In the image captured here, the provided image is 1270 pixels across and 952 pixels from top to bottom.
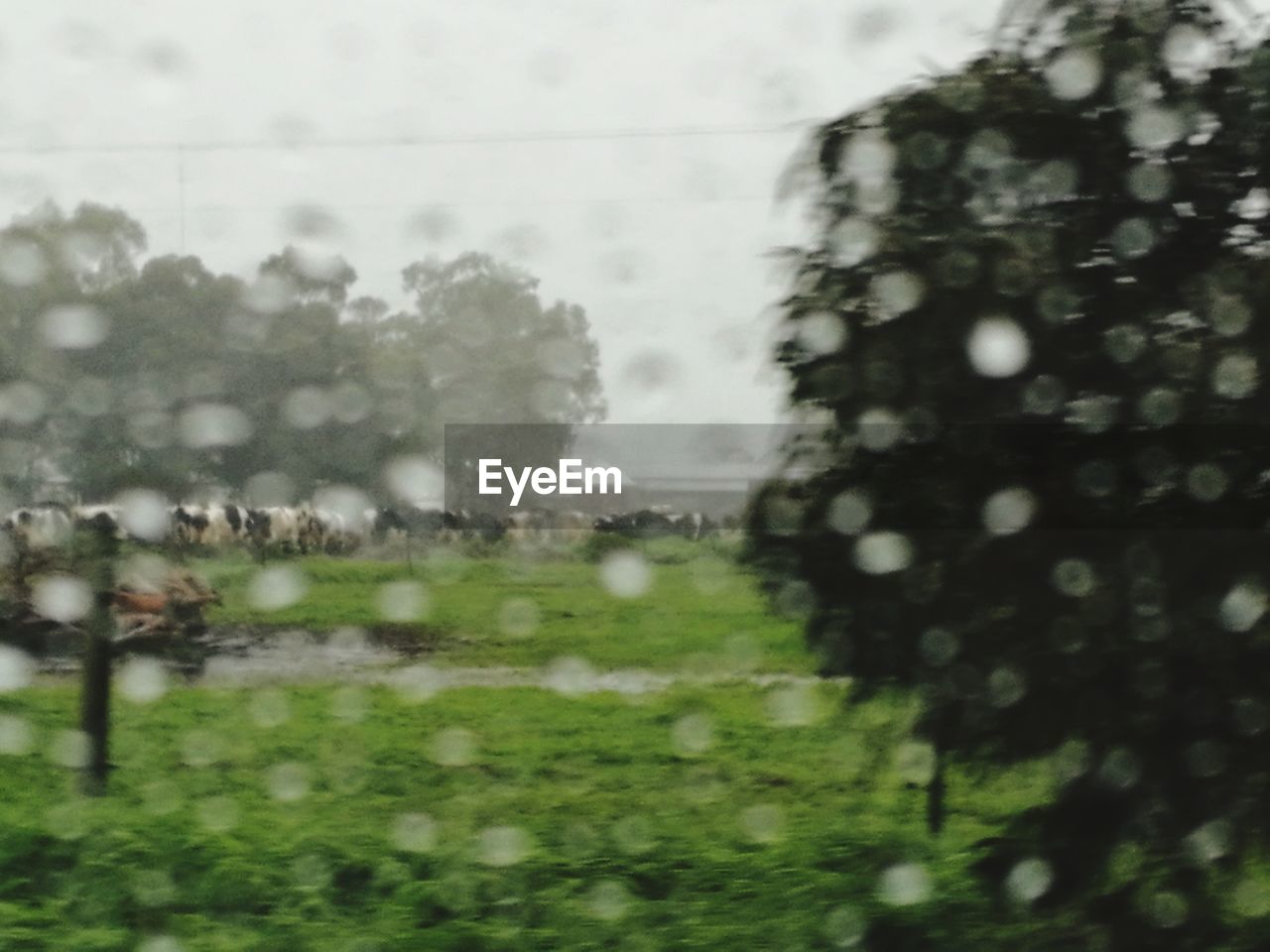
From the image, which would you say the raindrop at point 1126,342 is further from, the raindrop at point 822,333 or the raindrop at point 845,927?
the raindrop at point 845,927

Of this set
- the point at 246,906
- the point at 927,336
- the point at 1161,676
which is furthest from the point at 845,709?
the point at 246,906

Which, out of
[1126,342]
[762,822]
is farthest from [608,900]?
[1126,342]

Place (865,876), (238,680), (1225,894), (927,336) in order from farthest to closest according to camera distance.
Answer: (238,680)
(865,876)
(1225,894)
(927,336)

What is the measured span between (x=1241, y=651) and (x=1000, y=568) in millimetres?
412

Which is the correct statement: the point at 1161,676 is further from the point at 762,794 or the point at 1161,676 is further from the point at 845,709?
the point at 762,794

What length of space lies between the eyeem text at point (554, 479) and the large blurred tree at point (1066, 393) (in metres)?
0.54

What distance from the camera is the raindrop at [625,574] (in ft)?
8.10

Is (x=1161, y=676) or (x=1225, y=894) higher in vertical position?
(x=1161, y=676)

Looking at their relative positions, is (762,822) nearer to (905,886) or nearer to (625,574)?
(905,886)

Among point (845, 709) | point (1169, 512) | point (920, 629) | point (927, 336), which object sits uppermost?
point (927, 336)

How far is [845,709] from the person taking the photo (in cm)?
220

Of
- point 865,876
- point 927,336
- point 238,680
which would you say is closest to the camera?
point 927,336

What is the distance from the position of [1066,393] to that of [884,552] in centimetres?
39

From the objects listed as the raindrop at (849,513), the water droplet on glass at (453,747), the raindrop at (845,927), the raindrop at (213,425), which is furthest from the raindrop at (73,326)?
the raindrop at (845,927)
